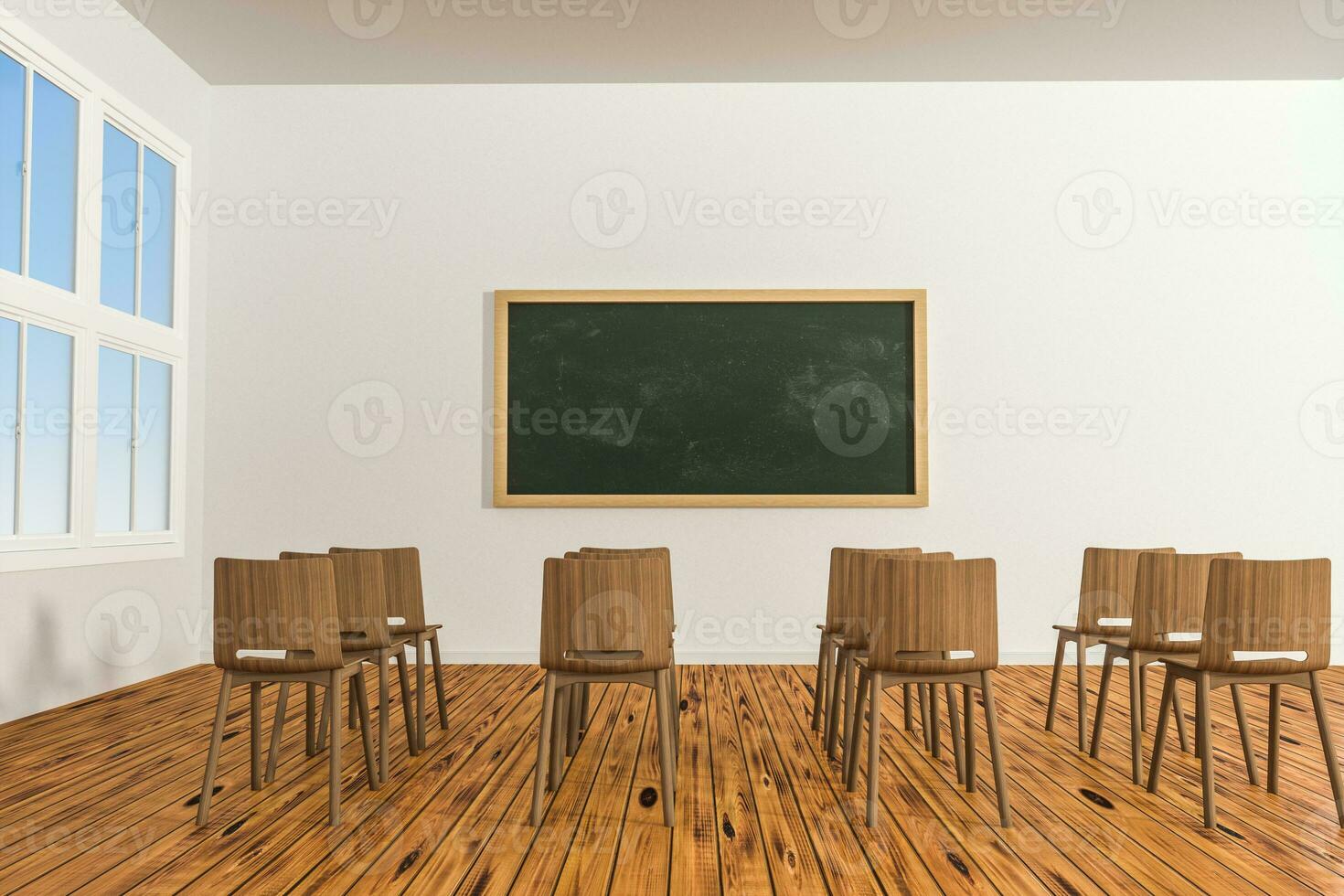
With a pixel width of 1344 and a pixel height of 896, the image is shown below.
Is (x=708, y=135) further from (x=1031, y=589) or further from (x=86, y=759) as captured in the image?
(x=86, y=759)

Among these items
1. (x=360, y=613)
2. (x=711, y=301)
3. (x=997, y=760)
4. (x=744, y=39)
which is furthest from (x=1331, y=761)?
(x=744, y=39)

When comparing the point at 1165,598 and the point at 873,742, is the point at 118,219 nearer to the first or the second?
the point at 873,742

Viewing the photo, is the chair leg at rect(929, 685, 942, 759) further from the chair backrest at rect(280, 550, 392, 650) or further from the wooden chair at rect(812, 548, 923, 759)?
the chair backrest at rect(280, 550, 392, 650)

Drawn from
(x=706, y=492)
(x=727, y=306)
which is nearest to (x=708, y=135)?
(x=727, y=306)

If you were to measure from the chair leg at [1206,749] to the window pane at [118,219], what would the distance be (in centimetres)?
543

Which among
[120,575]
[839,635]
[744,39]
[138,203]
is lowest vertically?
[839,635]

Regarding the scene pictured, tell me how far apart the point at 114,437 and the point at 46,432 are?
57 centimetres

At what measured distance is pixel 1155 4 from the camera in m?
4.98

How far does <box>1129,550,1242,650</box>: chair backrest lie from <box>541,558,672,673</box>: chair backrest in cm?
186

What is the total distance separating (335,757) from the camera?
2.78 metres

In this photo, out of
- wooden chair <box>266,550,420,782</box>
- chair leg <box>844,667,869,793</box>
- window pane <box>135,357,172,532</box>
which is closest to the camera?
chair leg <box>844,667,869,793</box>

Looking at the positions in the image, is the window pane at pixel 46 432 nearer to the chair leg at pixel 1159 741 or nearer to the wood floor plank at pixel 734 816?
the wood floor plank at pixel 734 816

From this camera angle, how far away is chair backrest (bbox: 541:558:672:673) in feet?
9.28

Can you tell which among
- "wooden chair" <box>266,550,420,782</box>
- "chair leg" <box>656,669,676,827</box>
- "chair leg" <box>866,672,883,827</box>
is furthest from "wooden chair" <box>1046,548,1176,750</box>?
"wooden chair" <box>266,550,420,782</box>
